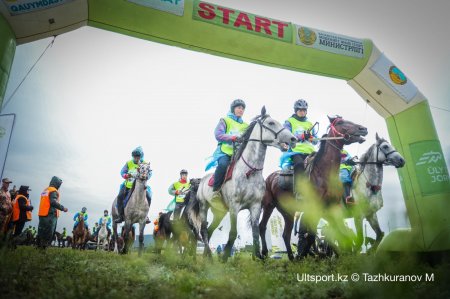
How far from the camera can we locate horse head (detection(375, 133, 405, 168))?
814 centimetres

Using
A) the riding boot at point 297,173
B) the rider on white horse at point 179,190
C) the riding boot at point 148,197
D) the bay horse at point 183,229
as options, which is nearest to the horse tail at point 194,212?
the bay horse at point 183,229

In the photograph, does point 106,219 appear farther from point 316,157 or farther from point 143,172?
point 316,157

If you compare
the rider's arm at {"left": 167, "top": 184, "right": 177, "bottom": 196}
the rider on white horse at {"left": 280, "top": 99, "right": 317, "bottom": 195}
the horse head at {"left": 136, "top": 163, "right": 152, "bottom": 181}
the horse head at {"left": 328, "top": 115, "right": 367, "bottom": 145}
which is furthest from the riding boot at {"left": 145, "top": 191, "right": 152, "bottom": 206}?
the horse head at {"left": 328, "top": 115, "right": 367, "bottom": 145}

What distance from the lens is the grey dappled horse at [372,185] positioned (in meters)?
8.66

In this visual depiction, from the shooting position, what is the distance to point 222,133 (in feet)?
26.3

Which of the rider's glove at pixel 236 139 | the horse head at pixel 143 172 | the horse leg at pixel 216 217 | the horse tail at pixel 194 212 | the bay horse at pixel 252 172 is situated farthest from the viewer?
the horse head at pixel 143 172

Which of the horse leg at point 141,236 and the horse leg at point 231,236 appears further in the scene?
the horse leg at point 141,236

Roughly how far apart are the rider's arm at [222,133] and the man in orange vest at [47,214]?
4.92 meters

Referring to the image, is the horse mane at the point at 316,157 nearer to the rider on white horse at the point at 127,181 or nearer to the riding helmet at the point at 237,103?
→ the riding helmet at the point at 237,103

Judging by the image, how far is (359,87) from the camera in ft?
29.6

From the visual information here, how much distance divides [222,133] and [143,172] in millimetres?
3454

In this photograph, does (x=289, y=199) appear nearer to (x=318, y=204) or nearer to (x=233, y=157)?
(x=318, y=204)

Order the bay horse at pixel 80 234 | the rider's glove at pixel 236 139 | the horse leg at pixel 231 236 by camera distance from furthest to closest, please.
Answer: the bay horse at pixel 80 234 → the rider's glove at pixel 236 139 → the horse leg at pixel 231 236

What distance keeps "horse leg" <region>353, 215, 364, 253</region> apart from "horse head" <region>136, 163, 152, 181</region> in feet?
21.8
